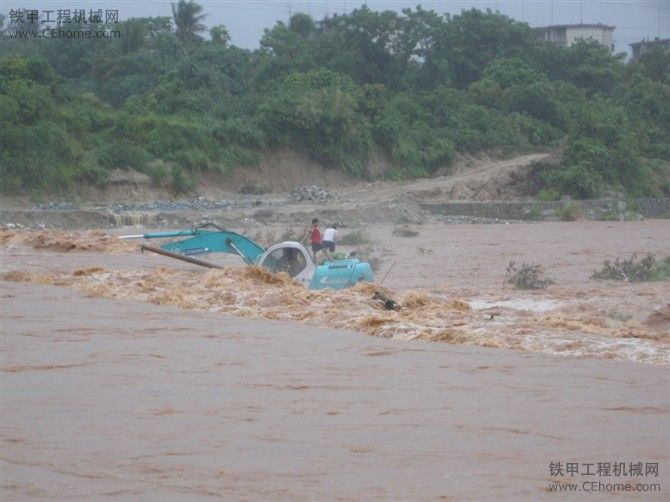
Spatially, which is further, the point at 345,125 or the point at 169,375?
the point at 345,125

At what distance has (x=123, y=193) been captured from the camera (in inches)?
1854

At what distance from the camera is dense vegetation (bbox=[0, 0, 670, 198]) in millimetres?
48531

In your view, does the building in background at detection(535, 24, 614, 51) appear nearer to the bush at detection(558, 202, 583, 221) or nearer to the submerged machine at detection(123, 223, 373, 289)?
the bush at detection(558, 202, 583, 221)

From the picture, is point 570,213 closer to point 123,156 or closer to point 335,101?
point 335,101

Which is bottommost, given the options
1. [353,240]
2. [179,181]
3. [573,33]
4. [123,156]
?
[353,240]

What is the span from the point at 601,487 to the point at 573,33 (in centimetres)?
8248

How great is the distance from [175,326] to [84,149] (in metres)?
33.3

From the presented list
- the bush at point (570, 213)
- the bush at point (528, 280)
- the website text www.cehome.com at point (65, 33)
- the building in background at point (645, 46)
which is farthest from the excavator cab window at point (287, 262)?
the building in background at point (645, 46)

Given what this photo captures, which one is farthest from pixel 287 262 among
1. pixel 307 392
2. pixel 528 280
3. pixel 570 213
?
pixel 570 213

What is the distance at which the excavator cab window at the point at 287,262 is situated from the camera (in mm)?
18641

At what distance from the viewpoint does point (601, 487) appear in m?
7.24

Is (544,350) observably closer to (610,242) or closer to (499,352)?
(499,352)

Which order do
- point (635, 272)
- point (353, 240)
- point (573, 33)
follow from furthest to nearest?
point (573, 33) → point (353, 240) → point (635, 272)

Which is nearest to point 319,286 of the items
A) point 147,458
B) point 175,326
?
point 175,326
